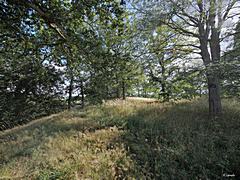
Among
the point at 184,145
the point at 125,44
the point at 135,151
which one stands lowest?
the point at 135,151

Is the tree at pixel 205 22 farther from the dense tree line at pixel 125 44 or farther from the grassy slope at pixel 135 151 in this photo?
the grassy slope at pixel 135 151

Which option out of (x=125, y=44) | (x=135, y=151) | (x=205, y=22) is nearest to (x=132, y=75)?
(x=125, y=44)

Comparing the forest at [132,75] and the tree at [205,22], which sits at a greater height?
the tree at [205,22]

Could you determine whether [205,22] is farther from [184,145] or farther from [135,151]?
[135,151]

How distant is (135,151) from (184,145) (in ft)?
4.82

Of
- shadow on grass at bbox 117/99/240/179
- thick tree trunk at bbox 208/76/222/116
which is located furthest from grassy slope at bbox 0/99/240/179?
Result: thick tree trunk at bbox 208/76/222/116

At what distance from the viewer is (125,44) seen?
26.4ft

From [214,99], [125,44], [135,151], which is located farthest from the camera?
[214,99]

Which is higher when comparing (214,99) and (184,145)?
(214,99)

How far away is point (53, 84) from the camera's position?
64.7ft

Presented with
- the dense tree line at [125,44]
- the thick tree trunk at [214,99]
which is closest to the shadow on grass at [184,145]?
the thick tree trunk at [214,99]

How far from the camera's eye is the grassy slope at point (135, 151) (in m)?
4.61

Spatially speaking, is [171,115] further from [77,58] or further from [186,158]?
[77,58]

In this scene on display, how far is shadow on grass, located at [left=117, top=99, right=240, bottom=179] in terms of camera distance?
4781mm
